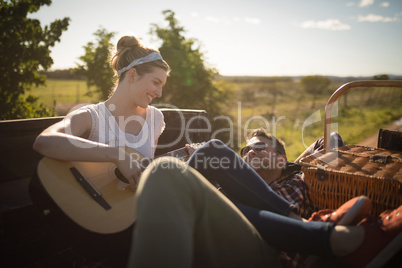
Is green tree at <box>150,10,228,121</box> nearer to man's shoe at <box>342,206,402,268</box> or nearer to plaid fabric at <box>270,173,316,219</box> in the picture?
plaid fabric at <box>270,173,316,219</box>

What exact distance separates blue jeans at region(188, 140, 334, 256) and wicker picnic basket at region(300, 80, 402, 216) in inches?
20.4

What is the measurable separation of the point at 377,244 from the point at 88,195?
1707mm

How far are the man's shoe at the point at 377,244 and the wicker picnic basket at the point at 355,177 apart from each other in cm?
45

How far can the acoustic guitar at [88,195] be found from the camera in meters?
1.53

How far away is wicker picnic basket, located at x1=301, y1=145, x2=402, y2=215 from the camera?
5.66ft

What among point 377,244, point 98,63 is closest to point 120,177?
point 377,244

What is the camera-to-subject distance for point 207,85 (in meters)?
9.24

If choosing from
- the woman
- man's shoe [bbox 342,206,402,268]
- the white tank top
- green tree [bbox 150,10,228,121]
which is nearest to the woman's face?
the woman

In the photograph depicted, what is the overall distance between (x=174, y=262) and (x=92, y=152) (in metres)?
1.16

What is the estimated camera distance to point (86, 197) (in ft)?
5.51

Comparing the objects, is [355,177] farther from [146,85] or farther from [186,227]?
[146,85]

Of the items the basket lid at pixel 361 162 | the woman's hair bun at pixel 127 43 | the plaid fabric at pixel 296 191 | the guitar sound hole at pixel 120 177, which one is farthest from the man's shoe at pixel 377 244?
the woman's hair bun at pixel 127 43

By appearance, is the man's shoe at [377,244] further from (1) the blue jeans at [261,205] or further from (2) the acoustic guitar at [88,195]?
(2) the acoustic guitar at [88,195]

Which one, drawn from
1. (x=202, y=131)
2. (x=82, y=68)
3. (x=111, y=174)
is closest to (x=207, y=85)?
(x=82, y=68)
